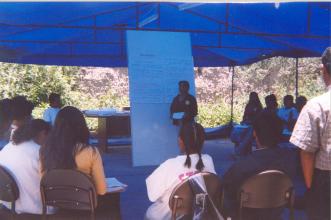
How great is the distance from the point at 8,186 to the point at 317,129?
6.14 feet

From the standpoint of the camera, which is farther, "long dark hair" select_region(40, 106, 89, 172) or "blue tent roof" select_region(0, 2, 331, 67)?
"blue tent roof" select_region(0, 2, 331, 67)

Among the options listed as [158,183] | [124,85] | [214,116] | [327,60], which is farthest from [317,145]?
[124,85]

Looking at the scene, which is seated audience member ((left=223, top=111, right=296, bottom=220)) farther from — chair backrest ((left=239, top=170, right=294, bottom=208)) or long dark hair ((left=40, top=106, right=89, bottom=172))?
long dark hair ((left=40, top=106, right=89, bottom=172))

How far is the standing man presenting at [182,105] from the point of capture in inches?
280

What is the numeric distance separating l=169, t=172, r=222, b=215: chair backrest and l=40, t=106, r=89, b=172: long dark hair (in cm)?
66

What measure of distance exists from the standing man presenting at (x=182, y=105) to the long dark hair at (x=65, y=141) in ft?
14.3

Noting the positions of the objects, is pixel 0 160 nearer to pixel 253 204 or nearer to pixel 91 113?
pixel 253 204

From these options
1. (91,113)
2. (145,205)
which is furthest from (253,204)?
(91,113)

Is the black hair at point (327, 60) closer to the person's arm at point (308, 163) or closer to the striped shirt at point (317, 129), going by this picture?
the striped shirt at point (317, 129)

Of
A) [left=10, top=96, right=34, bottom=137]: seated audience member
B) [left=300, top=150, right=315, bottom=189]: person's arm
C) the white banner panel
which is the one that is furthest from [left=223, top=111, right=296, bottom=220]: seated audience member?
the white banner panel

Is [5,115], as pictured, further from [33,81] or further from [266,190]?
[33,81]

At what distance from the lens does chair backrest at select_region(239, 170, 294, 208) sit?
2.55 meters

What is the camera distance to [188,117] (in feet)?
23.7

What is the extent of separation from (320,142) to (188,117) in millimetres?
4952
